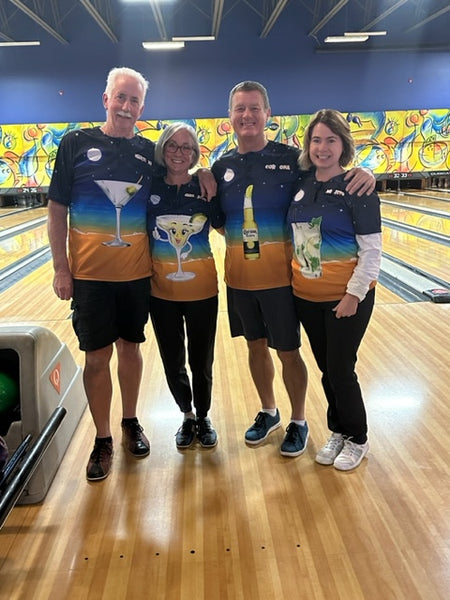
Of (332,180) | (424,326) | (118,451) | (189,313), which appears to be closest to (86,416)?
(118,451)

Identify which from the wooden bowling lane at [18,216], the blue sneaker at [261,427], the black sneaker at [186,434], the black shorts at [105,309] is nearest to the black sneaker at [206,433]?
the black sneaker at [186,434]

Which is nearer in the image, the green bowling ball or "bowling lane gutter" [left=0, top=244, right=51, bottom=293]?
the green bowling ball

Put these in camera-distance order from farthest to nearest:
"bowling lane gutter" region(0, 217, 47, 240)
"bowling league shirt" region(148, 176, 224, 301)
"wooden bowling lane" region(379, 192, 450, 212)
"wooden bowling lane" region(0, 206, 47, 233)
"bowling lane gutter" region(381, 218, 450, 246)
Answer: "wooden bowling lane" region(379, 192, 450, 212) → "wooden bowling lane" region(0, 206, 47, 233) → "bowling lane gutter" region(0, 217, 47, 240) → "bowling lane gutter" region(381, 218, 450, 246) → "bowling league shirt" region(148, 176, 224, 301)

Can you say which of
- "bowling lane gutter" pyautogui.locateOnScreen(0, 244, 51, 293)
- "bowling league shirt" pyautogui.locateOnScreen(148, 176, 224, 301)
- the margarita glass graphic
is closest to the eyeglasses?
"bowling league shirt" pyautogui.locateOnScreen(148, 176, 224, 301)

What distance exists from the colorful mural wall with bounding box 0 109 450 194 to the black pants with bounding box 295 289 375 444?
9.43 m

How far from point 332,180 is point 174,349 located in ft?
2.65

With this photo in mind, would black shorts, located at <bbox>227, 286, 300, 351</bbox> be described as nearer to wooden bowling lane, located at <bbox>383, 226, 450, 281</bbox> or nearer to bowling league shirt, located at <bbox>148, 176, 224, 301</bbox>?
bowling league shirt, located at <bbox>148, 176, 224, 301</bbox>

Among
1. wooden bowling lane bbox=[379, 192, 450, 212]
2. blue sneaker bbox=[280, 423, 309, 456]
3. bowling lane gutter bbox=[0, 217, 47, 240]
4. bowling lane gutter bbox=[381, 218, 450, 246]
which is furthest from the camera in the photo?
wooden bowling lane bbox=[379, 192, 450, 212]

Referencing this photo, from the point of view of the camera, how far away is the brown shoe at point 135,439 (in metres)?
1.86

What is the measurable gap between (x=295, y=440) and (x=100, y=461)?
0.70 meters

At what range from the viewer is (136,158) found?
1673 millimetres

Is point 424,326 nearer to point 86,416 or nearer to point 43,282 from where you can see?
point 86,416

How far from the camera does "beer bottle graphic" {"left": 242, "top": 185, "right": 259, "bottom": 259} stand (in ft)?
5.51

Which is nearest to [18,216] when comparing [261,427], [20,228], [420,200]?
[20,228]
